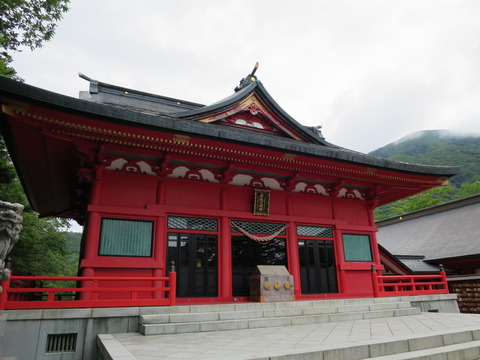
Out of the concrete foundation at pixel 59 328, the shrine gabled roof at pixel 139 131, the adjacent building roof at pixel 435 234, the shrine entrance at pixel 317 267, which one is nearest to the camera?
the concrete foundation at pixel 59 328

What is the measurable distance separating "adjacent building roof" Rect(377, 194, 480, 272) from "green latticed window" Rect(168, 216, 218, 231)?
12.6 m

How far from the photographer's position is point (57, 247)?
68.8 ft

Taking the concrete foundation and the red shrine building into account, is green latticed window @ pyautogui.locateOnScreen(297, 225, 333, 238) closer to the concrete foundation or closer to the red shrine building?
the red shrine building

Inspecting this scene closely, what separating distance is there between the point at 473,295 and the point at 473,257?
9.28ft

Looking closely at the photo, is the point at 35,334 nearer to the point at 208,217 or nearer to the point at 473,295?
the point at 208,217

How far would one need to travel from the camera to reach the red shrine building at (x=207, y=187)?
336 inches

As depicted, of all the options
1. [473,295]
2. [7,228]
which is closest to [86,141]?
[7,228]

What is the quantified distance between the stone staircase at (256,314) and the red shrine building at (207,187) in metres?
1.75

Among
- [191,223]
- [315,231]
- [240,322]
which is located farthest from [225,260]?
[315,231]

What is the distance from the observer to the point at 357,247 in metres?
12.7

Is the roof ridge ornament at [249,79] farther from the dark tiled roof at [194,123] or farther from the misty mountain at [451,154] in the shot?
the misty mountain at [451,154]

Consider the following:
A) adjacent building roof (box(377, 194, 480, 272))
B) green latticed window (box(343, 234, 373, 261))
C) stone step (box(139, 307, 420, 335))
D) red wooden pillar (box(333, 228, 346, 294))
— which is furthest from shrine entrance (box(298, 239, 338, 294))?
adjacent building roof (box(377, 194, 480, 272))

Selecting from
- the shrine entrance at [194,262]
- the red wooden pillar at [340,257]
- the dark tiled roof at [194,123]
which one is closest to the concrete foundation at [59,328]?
the shrine entrance at [194,262]

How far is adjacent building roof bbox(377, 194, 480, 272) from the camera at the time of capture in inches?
731
